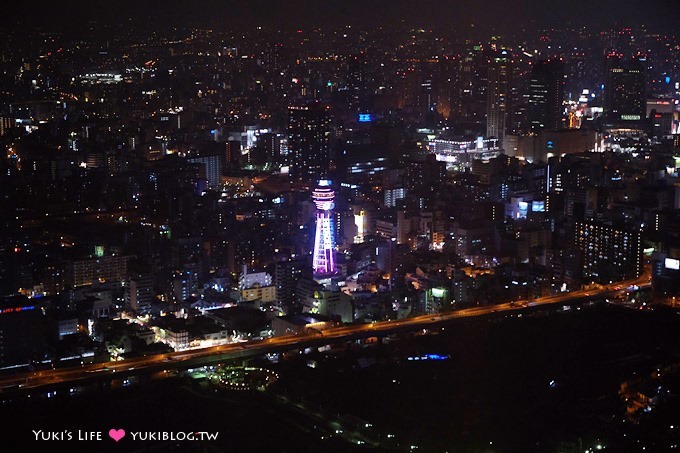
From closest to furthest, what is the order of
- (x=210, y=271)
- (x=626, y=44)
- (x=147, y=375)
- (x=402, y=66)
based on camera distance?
(x=147, y=375), (x=210, y=271), (x=626, y=44), (x=402, y=66)

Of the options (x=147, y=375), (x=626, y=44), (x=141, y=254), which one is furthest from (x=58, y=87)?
(x=626, y=44)

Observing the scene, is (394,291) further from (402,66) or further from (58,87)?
(402,66)

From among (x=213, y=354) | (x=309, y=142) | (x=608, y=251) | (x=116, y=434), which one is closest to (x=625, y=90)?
(x=309, y=142)

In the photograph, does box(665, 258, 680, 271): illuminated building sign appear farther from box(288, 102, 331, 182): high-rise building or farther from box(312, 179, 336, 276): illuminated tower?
box(288, 102, 331, 182): high-rise building

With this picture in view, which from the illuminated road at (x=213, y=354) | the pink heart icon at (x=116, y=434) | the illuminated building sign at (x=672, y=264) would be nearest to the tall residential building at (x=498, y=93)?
the illuminated building sign at (x=672, y=264)

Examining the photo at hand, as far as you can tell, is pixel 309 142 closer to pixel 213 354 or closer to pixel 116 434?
pixel 213 354
